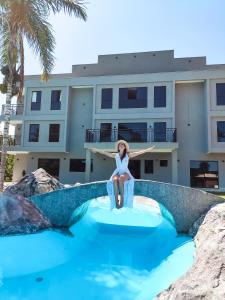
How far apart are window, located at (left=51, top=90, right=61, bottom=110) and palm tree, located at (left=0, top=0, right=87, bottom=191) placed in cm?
1068

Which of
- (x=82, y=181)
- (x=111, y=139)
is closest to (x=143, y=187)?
(x=111, y=139)

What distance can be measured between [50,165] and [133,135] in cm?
751

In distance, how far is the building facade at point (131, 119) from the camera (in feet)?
70.5

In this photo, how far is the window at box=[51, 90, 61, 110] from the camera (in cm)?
2459

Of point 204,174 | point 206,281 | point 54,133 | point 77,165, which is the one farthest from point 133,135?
point 206,281

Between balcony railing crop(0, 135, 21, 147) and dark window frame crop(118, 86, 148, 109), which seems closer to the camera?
dark window frame crop(118, 86, 148, 109)

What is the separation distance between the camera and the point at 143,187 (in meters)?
9.67

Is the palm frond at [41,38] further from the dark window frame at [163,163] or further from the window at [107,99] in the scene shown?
the dark window frame at [163,163]

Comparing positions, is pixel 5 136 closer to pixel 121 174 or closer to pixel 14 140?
pixel 121 174

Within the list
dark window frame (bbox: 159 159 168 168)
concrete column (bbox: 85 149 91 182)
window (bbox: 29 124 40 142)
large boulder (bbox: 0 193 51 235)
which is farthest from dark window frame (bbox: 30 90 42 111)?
large boulder (bbox: 0 193 51 235)

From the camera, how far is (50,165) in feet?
81.4

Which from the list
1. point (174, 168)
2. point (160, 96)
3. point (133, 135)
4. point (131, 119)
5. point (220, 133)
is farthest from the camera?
point (131, 119)

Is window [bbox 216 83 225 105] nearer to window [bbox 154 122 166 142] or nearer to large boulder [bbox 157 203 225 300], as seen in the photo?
window [bbox 154 122 166 142]

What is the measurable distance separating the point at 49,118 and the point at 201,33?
1427 centimetres
